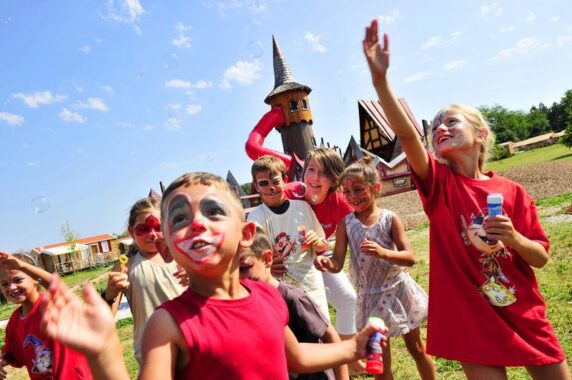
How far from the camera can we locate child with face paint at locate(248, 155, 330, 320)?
3.11 m

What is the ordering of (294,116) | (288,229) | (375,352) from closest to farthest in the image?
1. (375,352)
2. (288,229)
3. (294,116)

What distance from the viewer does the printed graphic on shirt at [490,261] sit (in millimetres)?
1941

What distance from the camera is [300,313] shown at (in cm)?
210

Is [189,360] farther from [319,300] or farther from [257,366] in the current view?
[319,300]

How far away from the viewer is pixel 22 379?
5.70 m

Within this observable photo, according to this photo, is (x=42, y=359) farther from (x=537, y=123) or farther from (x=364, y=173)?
(x=537, y=123)

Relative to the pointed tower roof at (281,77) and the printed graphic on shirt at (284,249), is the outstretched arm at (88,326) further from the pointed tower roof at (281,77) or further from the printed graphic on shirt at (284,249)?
the pointed tower roof at (281,77)

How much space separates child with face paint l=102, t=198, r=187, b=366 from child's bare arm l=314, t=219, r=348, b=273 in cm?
93

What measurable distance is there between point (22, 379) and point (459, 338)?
6.18 m

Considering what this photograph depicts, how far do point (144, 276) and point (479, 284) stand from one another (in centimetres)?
208

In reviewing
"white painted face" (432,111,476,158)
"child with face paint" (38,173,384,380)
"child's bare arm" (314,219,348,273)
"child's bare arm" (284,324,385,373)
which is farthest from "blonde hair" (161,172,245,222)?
"child's bare arm" (314,219,348,273)

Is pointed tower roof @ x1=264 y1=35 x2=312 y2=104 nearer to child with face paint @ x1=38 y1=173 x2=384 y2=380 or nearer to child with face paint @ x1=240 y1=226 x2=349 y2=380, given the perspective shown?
child with face paint @ x1=240 y1=226 x2=349 y2=380

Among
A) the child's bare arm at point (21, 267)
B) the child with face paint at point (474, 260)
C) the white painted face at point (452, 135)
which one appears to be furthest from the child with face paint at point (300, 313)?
the child's bare arm at point (21, 267)

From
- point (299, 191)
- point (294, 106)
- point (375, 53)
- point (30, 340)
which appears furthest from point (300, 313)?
point (294, 106)
